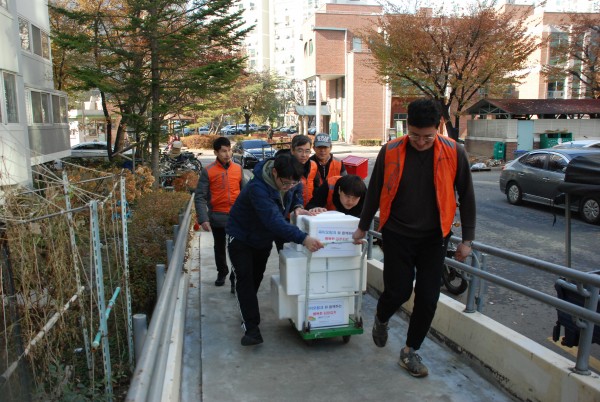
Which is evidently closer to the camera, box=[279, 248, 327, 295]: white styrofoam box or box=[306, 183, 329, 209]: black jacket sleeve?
box=[279, 248, 327, 295]: white styrofoam box

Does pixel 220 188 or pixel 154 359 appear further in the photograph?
pixel 220 188

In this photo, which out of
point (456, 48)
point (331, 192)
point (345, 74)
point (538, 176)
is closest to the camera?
point (331, 192)

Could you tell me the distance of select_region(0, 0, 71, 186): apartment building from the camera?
13578 millimetres

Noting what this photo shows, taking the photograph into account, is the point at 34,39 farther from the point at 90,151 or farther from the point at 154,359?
the point at 154,359

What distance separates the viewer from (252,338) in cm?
413

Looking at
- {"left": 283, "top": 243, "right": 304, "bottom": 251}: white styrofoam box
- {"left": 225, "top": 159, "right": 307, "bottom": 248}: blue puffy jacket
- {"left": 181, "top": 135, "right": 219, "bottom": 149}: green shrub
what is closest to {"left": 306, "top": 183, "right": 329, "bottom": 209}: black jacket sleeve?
{"left": 225, "top": 159, "right": 307, "bottom": 248}: blue puffy jacket

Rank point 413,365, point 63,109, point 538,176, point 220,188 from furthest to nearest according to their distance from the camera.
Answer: point 63,109 < point 538,176 < point 220,188 < point 413,365

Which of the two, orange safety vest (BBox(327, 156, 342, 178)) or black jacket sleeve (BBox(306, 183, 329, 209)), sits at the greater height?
orange safety vest (BBox(327, 156, 342, 178))

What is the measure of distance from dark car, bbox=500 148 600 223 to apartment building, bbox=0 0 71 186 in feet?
40.1

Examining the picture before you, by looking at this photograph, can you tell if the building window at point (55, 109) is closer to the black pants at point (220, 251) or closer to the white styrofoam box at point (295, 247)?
the black pants at point (220, 251)

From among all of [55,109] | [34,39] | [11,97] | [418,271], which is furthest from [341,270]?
[55,109]

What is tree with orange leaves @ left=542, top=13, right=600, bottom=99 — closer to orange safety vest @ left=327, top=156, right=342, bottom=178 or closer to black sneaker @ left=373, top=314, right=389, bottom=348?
orange safety vest @ left=327, top=156, right=342, bottom=178

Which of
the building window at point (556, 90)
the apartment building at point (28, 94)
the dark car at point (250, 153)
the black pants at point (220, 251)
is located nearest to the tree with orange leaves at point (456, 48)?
the dark car at point (250, 153)

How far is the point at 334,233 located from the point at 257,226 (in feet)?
2.27
